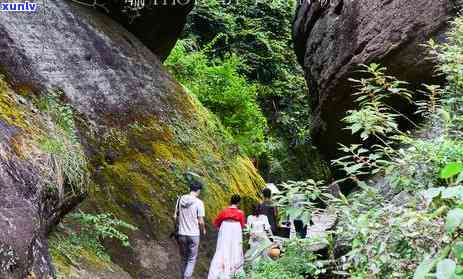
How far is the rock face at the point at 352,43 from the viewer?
7.88 metres

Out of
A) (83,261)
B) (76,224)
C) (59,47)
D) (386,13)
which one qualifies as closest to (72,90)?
(59,47)

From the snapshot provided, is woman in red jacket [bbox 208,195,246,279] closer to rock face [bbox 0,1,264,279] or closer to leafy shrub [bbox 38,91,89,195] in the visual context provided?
rock face [bbox 0,1,264,279]

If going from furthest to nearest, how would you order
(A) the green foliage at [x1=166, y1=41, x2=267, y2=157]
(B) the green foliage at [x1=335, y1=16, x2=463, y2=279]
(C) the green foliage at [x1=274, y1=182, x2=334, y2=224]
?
(A) the green foliage at [x1=166, y1=41, x2=267, y2=157] → (C) the green foliage at [x1=274, y1=182, x2=334, y2=224] → (B) the green foliage at [x1=335, y1=16, x2=463, y2=279]

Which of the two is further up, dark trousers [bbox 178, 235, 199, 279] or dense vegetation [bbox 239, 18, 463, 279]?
dense vegetation [bbox 239, 18, 463, 279]

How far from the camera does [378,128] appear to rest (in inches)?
170

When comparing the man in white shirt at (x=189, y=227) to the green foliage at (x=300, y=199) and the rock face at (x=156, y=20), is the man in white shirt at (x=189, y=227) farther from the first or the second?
the rock face at (x=156, y=20)

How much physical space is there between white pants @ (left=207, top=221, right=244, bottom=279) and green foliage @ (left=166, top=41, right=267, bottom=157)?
21.8ft

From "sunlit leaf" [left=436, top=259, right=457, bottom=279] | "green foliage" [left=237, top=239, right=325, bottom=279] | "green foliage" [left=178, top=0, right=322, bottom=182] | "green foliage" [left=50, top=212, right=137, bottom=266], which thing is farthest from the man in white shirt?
"green foliage" [left=178, top=0, right=322, bottom=182]

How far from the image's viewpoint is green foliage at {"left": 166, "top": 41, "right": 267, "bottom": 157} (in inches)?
567

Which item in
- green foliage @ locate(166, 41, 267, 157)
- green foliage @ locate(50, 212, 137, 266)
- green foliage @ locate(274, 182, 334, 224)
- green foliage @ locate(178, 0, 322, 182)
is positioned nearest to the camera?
green foliage @ locate(274, 182, 334, 224)

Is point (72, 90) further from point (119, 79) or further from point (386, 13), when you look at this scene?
point (386, 13)

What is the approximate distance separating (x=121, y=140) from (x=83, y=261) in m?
3.06

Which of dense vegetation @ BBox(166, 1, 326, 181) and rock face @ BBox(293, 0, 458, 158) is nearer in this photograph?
rock face @ BBox(293, 0, 458, 158)

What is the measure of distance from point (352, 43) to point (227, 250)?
3991mm
